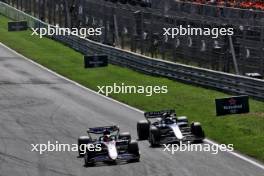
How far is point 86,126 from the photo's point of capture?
2202 centimetres

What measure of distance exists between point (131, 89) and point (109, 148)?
14.8m

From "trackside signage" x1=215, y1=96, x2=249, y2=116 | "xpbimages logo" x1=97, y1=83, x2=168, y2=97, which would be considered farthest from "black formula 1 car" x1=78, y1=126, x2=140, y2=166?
"xpbimages logo" x1=97, y1=83, x2=168, y2=97

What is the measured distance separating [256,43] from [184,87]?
4131mm

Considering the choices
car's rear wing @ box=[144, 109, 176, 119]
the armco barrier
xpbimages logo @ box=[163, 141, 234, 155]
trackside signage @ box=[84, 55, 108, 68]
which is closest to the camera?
xpbimages logo @ box=[163, 141, 234, 155]

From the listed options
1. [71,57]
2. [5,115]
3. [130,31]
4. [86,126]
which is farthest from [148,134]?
[71,57]

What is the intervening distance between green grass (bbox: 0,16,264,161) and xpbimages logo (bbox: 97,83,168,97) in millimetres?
446

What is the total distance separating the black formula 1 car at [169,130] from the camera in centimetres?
1819

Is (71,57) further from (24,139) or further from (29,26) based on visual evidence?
(24,139)

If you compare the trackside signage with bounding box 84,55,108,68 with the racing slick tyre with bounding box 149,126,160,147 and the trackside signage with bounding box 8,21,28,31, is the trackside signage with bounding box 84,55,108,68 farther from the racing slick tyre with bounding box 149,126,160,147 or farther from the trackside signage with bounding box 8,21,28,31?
the trackside signage with bounding box 8,21,28,31

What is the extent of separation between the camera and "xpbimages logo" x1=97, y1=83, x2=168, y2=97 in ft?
99.7

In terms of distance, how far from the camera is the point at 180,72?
33.1 m

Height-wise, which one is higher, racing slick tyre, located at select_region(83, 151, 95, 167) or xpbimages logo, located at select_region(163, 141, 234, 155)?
racing slick tyre, located at select_region(83, 151, 95, 167)

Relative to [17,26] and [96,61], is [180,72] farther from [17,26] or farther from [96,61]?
[17,26]

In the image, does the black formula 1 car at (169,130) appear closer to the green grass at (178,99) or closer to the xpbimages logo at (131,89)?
the green grass at (178,99)
